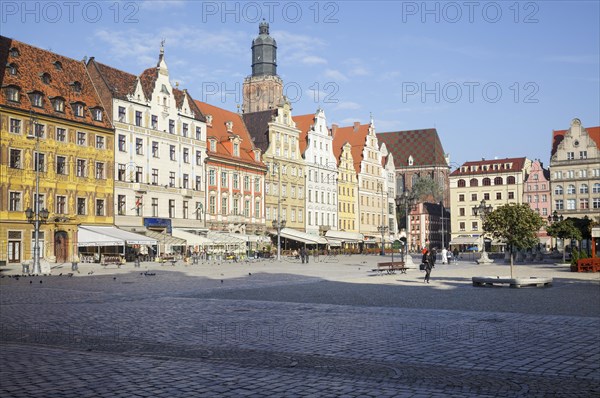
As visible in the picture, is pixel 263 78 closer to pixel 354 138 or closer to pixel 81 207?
pixel 354 138

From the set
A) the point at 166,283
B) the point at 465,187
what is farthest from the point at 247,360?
the point at 465,187

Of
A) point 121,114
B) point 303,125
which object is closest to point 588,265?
point 121,114

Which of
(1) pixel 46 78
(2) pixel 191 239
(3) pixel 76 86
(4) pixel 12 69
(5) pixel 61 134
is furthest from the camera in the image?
(2) pixel 191 239

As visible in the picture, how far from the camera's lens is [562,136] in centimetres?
10656

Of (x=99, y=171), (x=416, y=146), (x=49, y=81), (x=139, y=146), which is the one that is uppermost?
(x=416, y=146)

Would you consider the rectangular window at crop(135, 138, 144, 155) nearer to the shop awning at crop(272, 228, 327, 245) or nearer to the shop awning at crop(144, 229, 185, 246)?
the shop awning at crop(144, 229, 185, 246)

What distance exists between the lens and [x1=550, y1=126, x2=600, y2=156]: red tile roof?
10206cm

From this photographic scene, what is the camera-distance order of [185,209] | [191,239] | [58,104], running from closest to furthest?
1. [58,104]
2. [191,239]
3. [185,209]

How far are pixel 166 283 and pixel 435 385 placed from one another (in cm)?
2119

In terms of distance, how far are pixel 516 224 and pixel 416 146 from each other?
113923 millimetres

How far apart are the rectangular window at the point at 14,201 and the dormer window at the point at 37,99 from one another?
678 cm

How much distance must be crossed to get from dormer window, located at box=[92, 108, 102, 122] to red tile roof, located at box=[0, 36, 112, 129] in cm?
25

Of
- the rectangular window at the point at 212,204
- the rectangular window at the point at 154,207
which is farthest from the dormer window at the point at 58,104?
the rectangular window at the point at 212,204

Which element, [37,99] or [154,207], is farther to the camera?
[154,207]
